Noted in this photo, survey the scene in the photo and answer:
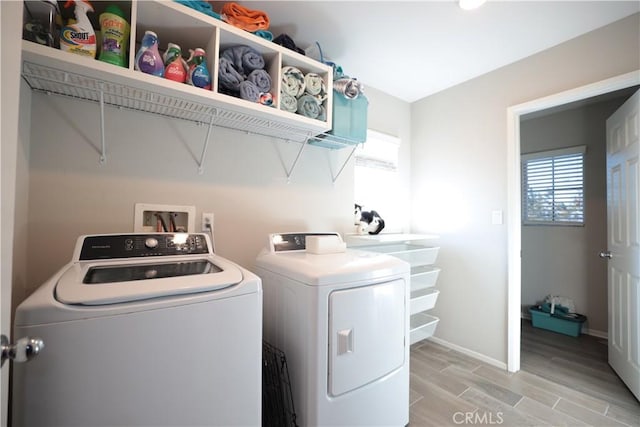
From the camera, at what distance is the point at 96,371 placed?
743 millimetres

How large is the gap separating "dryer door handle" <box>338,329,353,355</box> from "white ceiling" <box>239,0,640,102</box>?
180 centimetres

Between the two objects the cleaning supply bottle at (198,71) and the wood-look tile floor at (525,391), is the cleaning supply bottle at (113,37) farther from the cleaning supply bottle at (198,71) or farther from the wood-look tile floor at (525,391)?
the wood-look tile floor at (525,391)

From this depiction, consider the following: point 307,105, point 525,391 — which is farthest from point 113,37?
point 525,391

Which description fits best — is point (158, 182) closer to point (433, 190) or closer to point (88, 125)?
point (88, 125)

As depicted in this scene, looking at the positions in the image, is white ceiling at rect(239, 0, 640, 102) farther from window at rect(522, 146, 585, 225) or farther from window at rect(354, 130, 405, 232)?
window at rect(522, 146, 585, 225)

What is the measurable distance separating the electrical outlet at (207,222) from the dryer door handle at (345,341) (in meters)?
0.97

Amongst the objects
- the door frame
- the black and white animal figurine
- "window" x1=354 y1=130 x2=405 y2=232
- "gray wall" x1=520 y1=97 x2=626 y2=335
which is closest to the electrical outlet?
the black and white animal figurine

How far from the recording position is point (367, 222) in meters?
2.39

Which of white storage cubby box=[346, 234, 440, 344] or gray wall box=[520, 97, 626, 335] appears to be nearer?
white storage cubby box=[346, 234, 440, 344]

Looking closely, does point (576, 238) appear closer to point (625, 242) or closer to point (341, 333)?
point (625, 242)

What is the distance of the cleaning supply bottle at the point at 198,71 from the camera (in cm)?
131

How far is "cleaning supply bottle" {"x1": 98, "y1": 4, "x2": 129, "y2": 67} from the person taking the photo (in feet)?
3.68

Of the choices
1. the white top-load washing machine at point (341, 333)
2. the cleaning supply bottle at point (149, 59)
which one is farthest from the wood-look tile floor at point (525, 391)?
the cleaning supply bottle at point (149, 59)

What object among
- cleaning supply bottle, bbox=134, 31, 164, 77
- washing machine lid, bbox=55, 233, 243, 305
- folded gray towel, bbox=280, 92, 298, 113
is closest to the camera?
washing machine lid, bbox=55, 233, 243, 305
